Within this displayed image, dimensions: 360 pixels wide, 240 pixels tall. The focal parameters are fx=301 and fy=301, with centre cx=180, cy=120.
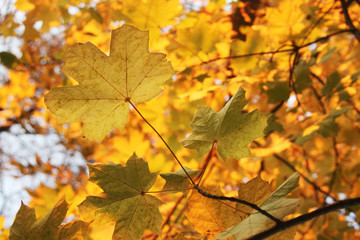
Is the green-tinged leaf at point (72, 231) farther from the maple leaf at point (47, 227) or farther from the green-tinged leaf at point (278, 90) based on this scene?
the green-tinged leaf at point (278, 90)

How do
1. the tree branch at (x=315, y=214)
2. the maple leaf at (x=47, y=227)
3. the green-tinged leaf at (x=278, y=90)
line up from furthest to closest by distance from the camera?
the green-tinged leaf at (x=278, y=90) → the maple leaf at (x=47, y=227) → the tree branch at (x=315, y=214)

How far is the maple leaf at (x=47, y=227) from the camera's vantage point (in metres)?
0.69

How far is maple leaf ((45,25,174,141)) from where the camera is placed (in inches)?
27.4

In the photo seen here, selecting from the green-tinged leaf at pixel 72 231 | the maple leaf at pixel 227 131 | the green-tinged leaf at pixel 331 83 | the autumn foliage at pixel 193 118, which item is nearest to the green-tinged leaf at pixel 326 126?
the autumn foliage at pixel 193 118

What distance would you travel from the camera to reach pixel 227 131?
2.34 ft

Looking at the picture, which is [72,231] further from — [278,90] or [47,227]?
[278,90]

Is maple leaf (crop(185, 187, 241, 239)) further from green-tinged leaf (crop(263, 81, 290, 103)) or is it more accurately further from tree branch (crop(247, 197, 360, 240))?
green-tinged leaf (crop(263, 81, 290, 103))

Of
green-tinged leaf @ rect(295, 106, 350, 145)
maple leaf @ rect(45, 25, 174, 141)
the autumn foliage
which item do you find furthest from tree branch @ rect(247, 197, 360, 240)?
green-tinged leaf @ rect(295, 106, 350, 145)

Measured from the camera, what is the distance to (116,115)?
763mm

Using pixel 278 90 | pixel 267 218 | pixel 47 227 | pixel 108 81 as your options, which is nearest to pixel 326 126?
pixel 278 90

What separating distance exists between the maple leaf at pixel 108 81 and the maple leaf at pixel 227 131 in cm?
14

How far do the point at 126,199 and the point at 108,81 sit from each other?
29cm

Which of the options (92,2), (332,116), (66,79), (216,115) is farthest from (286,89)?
(92,2)

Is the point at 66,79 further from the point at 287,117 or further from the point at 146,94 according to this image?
the point at 287,117
